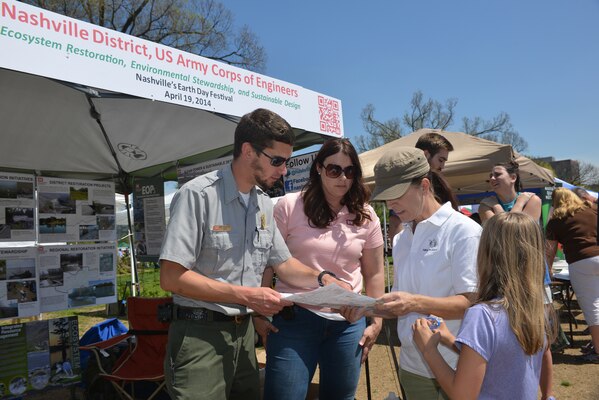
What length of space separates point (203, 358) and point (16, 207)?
344cm

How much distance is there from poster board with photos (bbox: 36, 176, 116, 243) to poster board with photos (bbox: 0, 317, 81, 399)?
86cm

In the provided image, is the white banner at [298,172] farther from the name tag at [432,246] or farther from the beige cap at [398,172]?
the name tag at [432,246]

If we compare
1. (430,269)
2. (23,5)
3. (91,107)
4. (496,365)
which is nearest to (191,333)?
(430,269)

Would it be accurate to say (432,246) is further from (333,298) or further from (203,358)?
(203,358)

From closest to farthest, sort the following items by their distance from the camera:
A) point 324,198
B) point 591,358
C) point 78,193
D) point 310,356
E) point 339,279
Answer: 1. point 310,356
2. point 339,279
3. point 324,198
4. point 78,193
5. point 591,358

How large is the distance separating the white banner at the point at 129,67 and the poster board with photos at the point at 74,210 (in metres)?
2.20

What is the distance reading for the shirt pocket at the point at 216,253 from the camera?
6.05 feet

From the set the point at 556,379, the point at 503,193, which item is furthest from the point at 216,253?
the point at 556,379

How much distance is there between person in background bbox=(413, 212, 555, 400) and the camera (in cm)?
142

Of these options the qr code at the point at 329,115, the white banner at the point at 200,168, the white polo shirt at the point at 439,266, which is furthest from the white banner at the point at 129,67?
the white polo shirt at the point at 439,266

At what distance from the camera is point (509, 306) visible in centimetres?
145

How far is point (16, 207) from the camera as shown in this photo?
425 cm

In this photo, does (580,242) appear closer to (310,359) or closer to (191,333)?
(310,359)

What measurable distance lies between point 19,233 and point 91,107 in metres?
1.52
